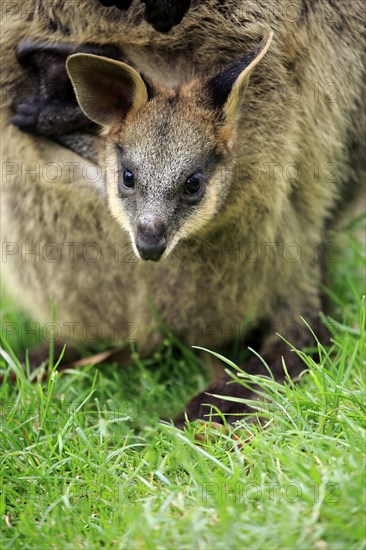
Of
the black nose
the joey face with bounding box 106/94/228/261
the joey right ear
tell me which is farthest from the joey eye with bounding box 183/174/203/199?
the joey right ear

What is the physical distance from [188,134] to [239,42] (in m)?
0.51

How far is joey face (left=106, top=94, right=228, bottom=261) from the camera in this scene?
10.6 feet

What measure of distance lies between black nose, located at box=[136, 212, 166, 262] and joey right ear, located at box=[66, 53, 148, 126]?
0.49m

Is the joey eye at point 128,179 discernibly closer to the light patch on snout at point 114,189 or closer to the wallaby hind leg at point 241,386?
the light patch on snout at point 114,189

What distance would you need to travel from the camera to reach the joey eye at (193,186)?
A: 331 cm

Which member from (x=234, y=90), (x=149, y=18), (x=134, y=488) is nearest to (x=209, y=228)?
(x=234, y=90)

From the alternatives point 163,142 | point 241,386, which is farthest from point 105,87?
point 241,386

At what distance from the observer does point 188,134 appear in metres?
3.28

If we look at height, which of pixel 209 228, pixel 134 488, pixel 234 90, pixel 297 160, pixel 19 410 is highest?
pixel 234 90

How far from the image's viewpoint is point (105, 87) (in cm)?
340

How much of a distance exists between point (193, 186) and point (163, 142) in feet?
0.67

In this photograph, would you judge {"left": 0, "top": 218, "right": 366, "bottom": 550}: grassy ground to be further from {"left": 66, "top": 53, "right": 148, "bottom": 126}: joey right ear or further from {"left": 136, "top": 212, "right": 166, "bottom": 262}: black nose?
{"left": 66, "top": 53, "right": 148, "bottom": 126}: joey right ear

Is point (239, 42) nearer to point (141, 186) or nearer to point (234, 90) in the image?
point (234, 90)

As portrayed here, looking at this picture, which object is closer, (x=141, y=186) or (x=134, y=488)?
(x=134, y=488)
